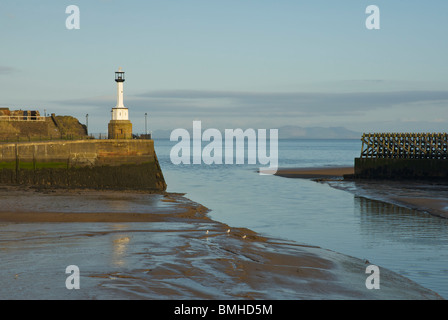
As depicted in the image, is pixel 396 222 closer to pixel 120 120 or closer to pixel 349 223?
pixel 349 223

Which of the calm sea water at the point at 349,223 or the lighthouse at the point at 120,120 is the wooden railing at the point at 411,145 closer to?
the calm sea water at the point at 349,223

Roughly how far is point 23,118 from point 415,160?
3388 cm

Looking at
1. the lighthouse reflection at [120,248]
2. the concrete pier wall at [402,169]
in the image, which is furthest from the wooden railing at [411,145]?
the lighthouse reflection at [120,248]

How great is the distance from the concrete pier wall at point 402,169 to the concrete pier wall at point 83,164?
16.9 meters

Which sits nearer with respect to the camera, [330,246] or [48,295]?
[48,295]

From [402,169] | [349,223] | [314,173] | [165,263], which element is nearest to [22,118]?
[314,173]

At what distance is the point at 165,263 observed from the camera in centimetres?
1160

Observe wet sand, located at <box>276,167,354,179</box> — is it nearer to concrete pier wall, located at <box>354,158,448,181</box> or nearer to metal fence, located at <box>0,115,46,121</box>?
concrete pier wall, located at <box>354,158,448,181</box>

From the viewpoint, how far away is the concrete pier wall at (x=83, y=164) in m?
32.5
